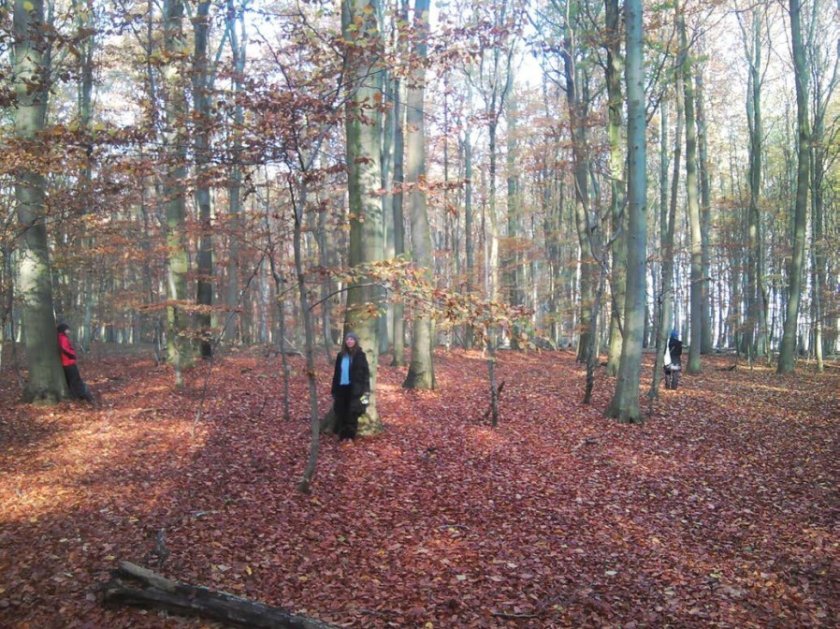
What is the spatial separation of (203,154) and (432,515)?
5.04 meters

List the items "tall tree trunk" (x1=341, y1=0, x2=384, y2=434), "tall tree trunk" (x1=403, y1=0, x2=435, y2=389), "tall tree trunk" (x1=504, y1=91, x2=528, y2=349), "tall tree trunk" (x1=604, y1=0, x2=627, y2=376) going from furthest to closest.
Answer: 1. "tall tree trunk" (x1=504, y1=91, x2=528, y2=349)
2. "tall tree trunk" (x1=604, y1=0, x2=627, y2=376)
3. "tall tree trunk" (x1=403, y1=0, x2=435, y2=389)
4. "tall tree trunk" (x1=341, y1=0, x2=384, y2=434)

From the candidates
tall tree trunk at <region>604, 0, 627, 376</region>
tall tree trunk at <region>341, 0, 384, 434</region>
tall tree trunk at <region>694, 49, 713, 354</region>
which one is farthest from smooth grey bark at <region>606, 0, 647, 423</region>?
tall tree trunk at <region>694, 49, 713, 354</region>

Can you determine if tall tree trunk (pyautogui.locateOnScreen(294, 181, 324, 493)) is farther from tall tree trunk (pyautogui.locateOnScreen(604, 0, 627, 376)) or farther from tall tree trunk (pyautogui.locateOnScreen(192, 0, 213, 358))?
tall tree trunk (pyautogui.locateOnScreen(604, 0, 627, 376))

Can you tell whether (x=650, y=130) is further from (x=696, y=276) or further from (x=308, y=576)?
(x=308, y=576)

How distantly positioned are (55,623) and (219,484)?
2627 millimetres

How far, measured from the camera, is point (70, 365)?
9.87 metres

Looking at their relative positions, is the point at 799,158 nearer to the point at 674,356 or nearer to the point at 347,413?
the point at 674,356

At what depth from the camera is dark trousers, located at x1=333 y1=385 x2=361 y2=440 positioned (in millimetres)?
8172

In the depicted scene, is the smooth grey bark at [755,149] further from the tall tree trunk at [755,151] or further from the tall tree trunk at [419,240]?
the tall tree trunk at [419,240]

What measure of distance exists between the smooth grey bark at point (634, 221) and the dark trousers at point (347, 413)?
17.3 ft

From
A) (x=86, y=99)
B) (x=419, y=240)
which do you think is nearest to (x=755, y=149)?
(x=419, y=240)

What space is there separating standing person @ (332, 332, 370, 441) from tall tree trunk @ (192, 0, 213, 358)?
3043 millimetres

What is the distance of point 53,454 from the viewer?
721 cm

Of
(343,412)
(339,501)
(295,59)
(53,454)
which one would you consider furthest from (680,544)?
(53,454)
